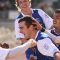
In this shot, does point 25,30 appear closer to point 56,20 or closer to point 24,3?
point 56,20

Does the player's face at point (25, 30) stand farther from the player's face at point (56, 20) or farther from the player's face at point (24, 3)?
the player's face at point (24, 3)

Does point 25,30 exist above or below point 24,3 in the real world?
above

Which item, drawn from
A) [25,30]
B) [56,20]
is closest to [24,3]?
[56,20]

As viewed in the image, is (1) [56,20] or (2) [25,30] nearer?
(2) [25,30]

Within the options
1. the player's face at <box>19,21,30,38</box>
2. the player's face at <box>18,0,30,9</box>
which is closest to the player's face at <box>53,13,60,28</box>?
the player's face at <box>19,21,30,38</box>

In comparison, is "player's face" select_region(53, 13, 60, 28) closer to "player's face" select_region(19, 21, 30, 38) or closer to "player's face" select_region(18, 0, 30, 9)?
"player's face" select_region(19, 21, 30, 38)

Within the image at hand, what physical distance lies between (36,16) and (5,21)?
1081 cm

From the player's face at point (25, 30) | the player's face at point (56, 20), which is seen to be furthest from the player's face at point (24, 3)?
the player's face at point (25, 30)

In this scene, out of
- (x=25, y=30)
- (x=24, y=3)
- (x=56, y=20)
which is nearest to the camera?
(x=25, y=30)

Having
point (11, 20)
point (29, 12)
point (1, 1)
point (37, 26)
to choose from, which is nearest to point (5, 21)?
Answer: point (11, 20)

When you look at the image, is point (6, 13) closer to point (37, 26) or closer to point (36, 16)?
point (36, 16)

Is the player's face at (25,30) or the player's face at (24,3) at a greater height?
the player's face at (25,30)

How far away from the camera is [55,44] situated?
5.19 metres

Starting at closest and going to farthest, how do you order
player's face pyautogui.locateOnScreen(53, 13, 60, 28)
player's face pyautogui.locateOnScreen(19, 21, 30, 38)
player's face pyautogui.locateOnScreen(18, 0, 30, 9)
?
player's face pyautogui.locateOnScreen(19, 21, 30, 38)
player's face pyautogui.locateOnScreen(53, 13, 60, 28)
player's face pyautogui.locateOnScreen(18, 0, 30, 9)
